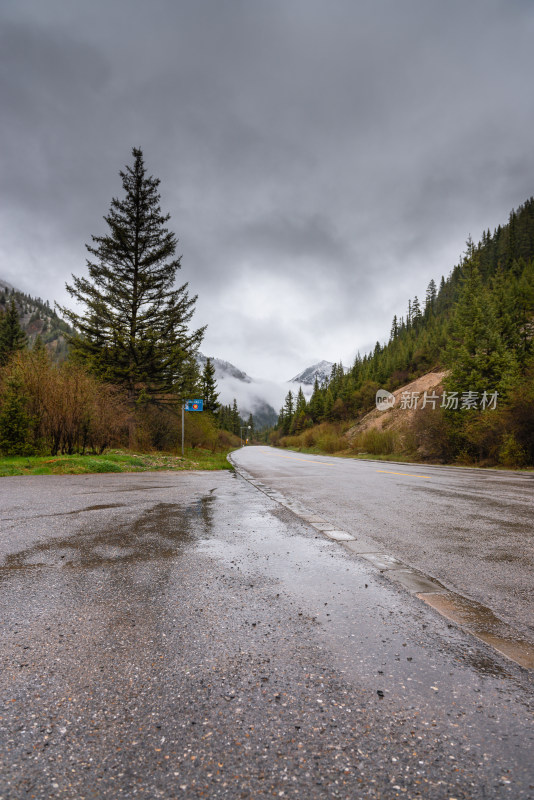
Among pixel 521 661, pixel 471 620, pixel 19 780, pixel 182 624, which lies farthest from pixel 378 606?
pixel 19 780

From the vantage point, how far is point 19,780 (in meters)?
1.11

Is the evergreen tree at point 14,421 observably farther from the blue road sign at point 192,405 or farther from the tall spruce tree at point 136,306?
the blue road sign at point 192,405

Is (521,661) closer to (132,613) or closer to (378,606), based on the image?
(378,606)

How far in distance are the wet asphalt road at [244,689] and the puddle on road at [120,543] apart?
0.33 feet

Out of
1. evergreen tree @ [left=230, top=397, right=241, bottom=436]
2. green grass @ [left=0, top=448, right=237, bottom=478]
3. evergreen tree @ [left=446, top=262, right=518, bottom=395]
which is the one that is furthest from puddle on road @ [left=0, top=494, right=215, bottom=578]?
evergreen tree @ [left=230, top=397, right=241, bottom=436]

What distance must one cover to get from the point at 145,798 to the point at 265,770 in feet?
1.16

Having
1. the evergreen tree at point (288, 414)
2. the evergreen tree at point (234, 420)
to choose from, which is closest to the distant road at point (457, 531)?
the evergreen tree at point (234, 420)

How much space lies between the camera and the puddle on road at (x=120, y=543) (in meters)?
3.24

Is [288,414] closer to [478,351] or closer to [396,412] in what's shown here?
[396,412]

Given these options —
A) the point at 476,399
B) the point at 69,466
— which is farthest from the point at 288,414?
the point at 69,466

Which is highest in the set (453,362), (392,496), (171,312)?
(171,312)

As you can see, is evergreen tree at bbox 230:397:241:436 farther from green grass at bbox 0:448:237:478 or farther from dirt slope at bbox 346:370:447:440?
green grass at bbox 0:448:237:478

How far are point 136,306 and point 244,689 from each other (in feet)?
75.6

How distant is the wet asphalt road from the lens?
113 cm
